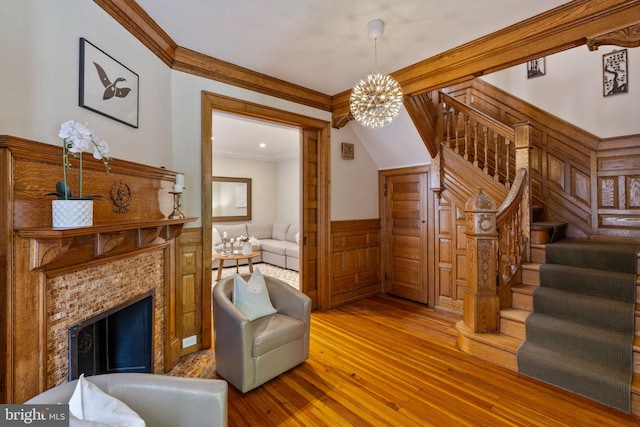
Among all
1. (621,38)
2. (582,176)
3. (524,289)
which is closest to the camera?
(621,38)

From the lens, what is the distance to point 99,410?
40.0 inches

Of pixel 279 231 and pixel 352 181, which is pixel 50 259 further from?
pixel 279 231

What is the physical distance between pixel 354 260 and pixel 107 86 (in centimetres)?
346

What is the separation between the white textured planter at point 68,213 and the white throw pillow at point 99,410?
722 mm

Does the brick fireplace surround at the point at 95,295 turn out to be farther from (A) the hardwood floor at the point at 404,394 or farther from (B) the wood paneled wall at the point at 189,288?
(A) the hardwood floor at the point at 404,394

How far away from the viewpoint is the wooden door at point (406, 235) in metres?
4.22

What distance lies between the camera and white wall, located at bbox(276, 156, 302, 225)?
24.9ft

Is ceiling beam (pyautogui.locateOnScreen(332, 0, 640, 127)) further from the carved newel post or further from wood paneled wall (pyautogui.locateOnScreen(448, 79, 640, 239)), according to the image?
wood paneled wall (pyautogui.locateOnScreen(448, 79, 640, 239))

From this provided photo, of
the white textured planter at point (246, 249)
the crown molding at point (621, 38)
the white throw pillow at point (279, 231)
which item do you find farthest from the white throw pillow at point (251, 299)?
A: the white throw pillow at point (279, 231)

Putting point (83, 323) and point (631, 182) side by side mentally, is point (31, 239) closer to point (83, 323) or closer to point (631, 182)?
point (83, 323)

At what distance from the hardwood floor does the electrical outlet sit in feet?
2.51

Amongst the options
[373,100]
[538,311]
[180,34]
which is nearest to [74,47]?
[180,34]

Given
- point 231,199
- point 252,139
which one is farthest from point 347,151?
point 231,199

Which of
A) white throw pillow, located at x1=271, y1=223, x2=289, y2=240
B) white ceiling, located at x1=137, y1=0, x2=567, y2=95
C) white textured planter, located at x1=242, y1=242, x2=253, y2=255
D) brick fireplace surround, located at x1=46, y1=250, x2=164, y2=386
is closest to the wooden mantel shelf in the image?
brick fireplace surround, located at x1=46, y1=250, x2=164, y2=386
